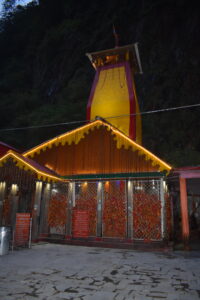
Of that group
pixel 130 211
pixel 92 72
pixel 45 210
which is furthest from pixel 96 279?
pixel 92 72

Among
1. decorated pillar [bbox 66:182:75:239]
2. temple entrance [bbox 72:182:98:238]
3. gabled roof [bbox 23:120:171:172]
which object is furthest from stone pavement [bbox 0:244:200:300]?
gabled roof [bbox 23:120:171:172]

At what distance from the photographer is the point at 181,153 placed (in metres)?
22.3

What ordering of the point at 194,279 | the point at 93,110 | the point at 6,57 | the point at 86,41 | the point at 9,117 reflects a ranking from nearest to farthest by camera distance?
the point at 194,279
the point at 93,110
the point at 9,117
the point at 86,41
the point at 6,57

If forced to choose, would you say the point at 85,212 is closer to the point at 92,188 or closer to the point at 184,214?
the point at 92,188

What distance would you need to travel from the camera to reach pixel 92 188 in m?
10.5

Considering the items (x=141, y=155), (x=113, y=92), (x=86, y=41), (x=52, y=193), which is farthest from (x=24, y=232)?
(x=86, y=41)

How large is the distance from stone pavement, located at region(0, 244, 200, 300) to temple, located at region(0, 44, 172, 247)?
10.0 feet

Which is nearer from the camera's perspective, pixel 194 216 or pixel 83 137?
pixel 83 137

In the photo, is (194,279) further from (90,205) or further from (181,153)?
(181,153)

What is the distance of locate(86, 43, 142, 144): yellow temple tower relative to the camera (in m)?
14.4

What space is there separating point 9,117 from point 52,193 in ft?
73.1

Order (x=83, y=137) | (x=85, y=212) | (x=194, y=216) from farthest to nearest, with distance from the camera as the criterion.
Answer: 1. (x=194, y=216)
2. (x=83, y=137)
3. (x=85, y=212)

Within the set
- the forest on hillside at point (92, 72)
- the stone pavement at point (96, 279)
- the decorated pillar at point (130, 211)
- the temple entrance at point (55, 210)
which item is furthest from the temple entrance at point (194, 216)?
the temple entrance at point (55, 210)

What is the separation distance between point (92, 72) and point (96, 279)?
101 ft
